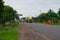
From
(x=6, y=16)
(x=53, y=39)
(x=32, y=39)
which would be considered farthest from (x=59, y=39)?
(x=6, y=16)

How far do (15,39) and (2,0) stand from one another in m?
4.58

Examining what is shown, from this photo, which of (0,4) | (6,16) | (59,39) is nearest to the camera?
(59,39)

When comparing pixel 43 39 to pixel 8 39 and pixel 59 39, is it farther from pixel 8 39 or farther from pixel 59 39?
pixel 8 39

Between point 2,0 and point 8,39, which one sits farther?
point 2,0

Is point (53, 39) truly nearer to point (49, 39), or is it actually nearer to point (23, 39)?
point (49, 39)

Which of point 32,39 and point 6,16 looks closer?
point 32,39

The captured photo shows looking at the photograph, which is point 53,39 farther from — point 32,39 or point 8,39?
point 8,39

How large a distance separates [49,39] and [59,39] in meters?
0.79

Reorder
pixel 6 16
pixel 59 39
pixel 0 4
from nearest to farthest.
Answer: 1. pixel 59 39
2. pixel 0 4
3. pixel 6 16

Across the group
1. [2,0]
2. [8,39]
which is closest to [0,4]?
[2,0]

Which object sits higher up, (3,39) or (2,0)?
(2,0)

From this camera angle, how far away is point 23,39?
66.4 ft

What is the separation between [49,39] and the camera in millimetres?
20031

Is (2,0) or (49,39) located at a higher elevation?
(2,0)
